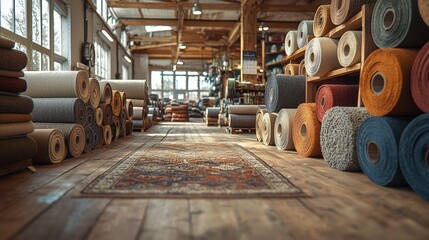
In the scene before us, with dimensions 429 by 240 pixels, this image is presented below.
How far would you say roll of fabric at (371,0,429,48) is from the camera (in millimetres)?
2350

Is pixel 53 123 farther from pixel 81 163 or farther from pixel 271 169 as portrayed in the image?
pixel 271 169

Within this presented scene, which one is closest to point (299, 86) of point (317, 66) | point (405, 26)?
point (317, 66)

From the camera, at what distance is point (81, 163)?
10.9ft

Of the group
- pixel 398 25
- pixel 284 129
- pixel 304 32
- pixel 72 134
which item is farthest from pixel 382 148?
pixel 304 32

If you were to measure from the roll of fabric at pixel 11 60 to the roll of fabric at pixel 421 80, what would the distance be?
2.81 m

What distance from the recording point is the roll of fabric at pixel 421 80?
2.13 meters

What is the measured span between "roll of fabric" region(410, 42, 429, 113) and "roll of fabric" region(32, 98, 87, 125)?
129 inches

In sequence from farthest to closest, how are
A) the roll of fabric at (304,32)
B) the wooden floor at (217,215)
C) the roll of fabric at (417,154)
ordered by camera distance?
the roll of fabric at (304,32) < the roll of fabric at (417,154) < the wooden floor at (217,215)

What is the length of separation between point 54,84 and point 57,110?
351 mm

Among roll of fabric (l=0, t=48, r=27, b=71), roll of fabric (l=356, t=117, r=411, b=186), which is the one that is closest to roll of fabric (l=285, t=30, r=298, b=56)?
roll of fabric (l=356, t=117, r=411, b=186)

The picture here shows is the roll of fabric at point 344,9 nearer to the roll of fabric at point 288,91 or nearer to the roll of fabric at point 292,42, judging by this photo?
the roll of fabric at point 288,91

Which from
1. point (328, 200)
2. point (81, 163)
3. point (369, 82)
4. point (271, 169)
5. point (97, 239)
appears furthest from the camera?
point (81, 163)

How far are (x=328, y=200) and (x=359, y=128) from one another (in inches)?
38.4

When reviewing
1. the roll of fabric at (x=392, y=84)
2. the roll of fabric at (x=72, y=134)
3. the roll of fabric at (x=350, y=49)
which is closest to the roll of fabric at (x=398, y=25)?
the roll of fabric at (x=392, y=84)
